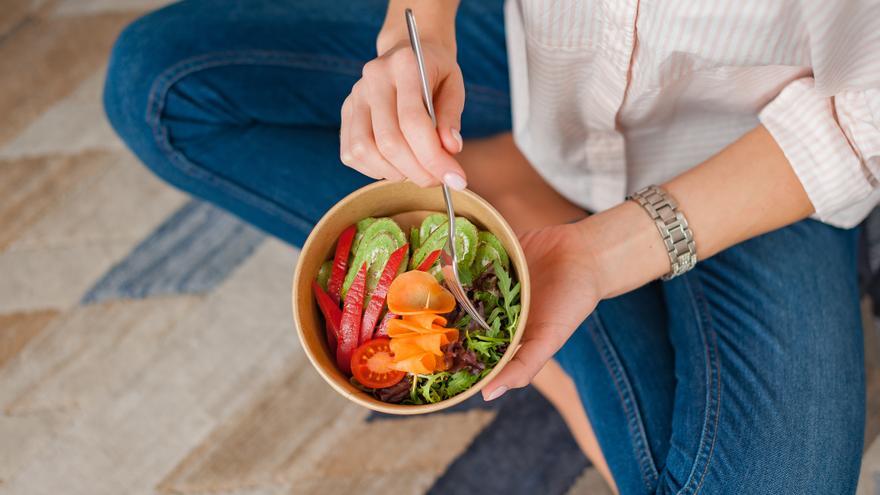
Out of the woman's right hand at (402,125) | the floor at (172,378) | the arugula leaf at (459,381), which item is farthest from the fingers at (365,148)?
the floor at (172,378)

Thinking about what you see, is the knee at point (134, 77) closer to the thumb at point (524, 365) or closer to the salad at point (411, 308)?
the salad at point (411, 308)

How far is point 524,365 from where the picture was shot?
0.71 m

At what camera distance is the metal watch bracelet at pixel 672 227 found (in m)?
0.83

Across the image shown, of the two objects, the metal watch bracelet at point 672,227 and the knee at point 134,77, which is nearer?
the metal watch bracelet at point 672,227

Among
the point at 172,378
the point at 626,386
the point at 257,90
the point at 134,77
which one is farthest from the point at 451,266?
the point at 172,378

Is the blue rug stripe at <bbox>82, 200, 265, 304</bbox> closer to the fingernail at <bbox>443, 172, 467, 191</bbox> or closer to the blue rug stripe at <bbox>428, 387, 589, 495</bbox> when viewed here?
the blue rug stripe at <bbox>428, 387, 589, 495</bbox>

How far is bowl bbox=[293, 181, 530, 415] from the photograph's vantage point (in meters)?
0.64

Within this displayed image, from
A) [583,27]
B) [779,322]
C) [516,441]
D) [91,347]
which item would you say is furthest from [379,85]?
[91,347]

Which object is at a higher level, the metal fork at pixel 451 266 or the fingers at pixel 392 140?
the fingers at pixel 392 140

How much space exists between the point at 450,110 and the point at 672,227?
32 cm

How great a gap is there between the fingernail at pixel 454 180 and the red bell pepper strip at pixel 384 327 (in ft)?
0.48

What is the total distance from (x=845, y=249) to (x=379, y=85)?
705mm

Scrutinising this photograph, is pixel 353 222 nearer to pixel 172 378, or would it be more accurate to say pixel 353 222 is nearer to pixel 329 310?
pixel 329 310

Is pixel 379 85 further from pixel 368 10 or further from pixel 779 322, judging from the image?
pixel 779 322
